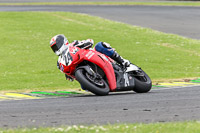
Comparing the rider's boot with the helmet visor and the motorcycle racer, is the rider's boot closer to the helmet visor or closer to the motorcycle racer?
the motorcycle racer

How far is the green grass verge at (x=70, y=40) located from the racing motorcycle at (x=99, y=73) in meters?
2.34

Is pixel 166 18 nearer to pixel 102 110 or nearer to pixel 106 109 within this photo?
pixel 106 109

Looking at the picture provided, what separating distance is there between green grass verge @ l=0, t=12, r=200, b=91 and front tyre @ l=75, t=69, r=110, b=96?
8.61 ft

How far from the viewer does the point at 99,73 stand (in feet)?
36.7

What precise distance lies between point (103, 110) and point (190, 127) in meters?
2.16

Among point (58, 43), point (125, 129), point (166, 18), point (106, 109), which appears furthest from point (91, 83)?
point (166, 18)

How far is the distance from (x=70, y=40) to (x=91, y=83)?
49.8 feet

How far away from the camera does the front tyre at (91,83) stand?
10414 mm

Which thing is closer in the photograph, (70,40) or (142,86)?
(142,86)

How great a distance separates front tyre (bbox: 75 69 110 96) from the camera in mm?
10414

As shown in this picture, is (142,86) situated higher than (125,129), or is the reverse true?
(125,129)

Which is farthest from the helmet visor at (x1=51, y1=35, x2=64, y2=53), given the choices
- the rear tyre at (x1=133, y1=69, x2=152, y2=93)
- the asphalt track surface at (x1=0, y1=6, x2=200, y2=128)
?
the rear tyre at (x1=133, y1=69, x2=152, y2=93)

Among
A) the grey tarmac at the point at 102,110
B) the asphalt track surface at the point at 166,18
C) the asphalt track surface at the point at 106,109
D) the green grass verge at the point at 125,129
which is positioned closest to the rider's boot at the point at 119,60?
the asphalt track surface at the point at 106,109

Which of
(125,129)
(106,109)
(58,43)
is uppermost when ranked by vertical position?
(58,43)
